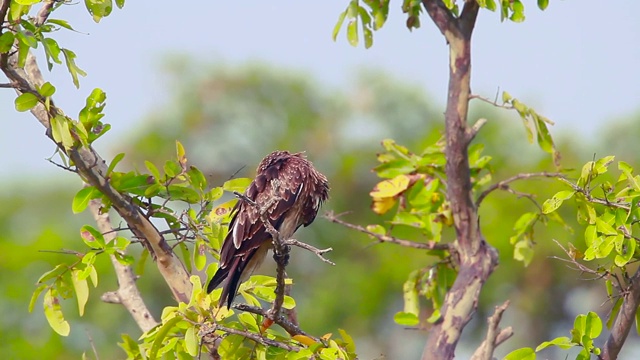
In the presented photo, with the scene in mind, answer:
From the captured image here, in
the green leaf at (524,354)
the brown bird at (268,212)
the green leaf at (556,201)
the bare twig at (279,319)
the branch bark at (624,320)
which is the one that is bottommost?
the branch bark at (624,320)

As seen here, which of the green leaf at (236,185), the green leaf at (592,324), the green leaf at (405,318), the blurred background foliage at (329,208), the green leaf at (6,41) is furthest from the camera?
the blurred background foliage at (329,208)

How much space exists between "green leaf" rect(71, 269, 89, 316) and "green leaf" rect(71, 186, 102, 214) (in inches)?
11.1

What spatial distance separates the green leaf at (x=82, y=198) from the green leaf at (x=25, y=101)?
52 centimetres

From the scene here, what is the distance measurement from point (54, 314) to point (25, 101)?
3.37 ft

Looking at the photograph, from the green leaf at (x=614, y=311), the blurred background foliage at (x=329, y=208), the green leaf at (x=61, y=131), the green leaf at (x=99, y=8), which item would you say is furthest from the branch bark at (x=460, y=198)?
the blurred background foliage at (x=329, y=208)

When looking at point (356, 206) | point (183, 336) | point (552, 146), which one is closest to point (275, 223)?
point (183, 336)

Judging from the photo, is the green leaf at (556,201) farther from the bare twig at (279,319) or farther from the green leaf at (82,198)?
the green leaf at (82,198)

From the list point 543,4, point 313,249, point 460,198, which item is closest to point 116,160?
point 313,249

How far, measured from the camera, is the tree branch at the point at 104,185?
4332 millimetres

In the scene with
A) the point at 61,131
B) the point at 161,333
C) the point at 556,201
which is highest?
the point at 61,131

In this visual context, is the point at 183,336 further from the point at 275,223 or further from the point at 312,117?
the point at 312,117

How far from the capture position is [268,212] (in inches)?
191

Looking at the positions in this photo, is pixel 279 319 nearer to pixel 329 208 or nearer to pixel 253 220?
pixel 253 220

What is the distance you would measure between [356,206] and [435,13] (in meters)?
15.9
